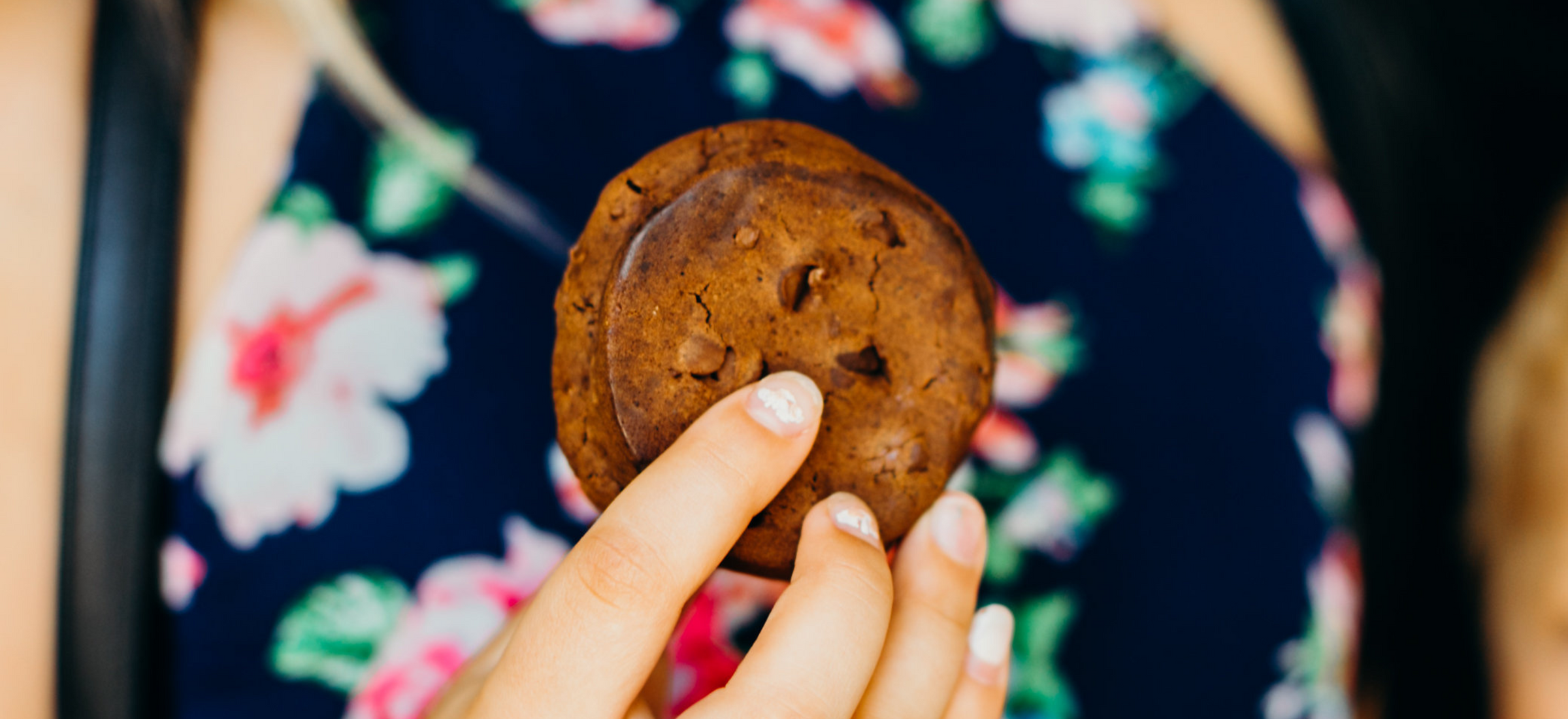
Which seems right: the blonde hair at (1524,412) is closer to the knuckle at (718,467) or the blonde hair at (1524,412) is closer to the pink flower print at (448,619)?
the knuckle at (718,467)

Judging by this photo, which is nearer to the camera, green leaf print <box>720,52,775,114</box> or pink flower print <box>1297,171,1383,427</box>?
green leaf print <box>720,52,775,114</box>

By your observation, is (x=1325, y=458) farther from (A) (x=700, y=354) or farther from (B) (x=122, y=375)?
(B) (x=122, y=375)

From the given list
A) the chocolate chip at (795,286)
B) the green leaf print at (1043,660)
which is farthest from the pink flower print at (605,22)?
the green leaf print at (1043,660)

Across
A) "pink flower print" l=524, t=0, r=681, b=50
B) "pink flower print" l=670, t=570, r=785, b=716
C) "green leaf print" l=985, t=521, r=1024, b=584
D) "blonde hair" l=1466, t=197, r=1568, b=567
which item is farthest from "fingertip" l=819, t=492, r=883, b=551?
"blonde hair" l=1466, t=197, r=1568, b=567

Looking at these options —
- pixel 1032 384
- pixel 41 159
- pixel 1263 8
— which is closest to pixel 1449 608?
pixel 1032 384

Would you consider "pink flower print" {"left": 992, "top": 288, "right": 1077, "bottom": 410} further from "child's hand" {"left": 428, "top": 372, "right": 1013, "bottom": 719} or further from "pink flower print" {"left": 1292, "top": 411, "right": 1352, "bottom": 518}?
"child's hand" {"left": 428, "top": 372, "right": 1013, "bottom": 719}

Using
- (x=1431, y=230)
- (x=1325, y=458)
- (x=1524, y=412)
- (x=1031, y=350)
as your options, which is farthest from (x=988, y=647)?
(x=1431, y=230)
